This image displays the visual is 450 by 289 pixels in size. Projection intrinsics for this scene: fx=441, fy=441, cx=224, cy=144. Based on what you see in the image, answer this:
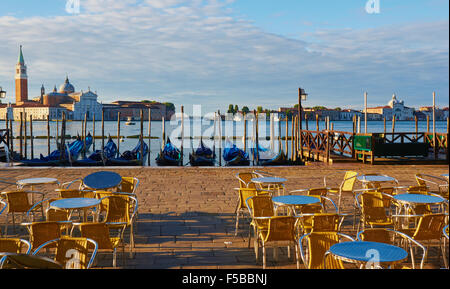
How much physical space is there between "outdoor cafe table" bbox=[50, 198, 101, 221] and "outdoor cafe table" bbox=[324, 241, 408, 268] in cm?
238

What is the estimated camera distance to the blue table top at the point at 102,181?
16.9 feet

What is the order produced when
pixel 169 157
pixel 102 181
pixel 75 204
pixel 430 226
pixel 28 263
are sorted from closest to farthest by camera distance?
pixel 28 263 < pixel 430 226 < pixel 75 204 < pixel 102 181 < pixel 169 157

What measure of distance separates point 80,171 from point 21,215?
15.3 ft

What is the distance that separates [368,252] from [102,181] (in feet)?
11.7

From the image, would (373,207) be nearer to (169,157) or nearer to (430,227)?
(430,227)

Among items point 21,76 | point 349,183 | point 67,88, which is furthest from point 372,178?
point 67,88

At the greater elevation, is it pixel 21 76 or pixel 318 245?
pixel 21 76

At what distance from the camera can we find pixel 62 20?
3.89m

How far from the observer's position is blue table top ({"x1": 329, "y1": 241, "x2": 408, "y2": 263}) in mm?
2469

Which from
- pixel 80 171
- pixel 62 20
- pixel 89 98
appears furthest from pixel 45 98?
pixel 62 20

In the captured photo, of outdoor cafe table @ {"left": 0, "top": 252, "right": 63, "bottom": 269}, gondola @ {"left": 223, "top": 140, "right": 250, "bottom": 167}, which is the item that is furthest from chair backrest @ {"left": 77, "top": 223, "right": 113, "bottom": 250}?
gondola @ {"left": 223, "top": 140, "right": 250, "bottom": 167}

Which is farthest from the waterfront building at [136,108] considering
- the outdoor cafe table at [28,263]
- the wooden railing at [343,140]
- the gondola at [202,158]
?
the outdoor cafe table at [28,263]

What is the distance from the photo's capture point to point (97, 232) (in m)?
3.30
